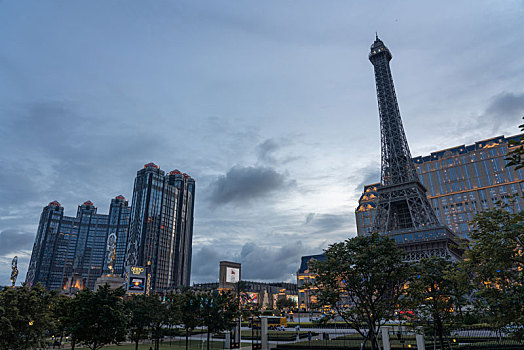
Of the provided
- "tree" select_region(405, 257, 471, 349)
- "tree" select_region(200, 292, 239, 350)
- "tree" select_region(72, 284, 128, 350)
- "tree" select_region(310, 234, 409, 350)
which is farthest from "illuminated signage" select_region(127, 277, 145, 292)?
"tree" select_region(405, 257, 471, 349)

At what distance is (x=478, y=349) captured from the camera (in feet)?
91.5

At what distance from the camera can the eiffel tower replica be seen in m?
80.0

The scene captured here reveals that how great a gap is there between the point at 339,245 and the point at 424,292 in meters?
8.78

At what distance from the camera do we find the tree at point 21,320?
882 inches

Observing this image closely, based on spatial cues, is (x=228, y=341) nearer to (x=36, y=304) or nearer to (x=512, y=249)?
(x=36, y=304)

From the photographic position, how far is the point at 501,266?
1345cm

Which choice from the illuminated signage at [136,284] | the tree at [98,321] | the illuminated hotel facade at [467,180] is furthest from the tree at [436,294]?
the illuminated hotel facade at [467,180]

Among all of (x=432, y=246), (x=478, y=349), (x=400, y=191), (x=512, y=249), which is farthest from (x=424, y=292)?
(x=400, y=191)

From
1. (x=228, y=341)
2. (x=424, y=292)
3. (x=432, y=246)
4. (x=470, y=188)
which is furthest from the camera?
(x=470, y=188)

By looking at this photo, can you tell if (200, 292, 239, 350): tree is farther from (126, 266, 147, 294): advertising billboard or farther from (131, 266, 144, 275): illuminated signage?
(131, 266, 144, 275): illuminated signage

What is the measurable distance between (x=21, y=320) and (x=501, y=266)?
98.9 ft

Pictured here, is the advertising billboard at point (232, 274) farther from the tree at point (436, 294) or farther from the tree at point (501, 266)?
the tree at point (501, 266)

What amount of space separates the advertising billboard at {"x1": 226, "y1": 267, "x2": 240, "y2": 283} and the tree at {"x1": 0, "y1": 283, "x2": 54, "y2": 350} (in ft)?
408

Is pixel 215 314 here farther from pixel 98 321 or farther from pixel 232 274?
pixel 232 274
